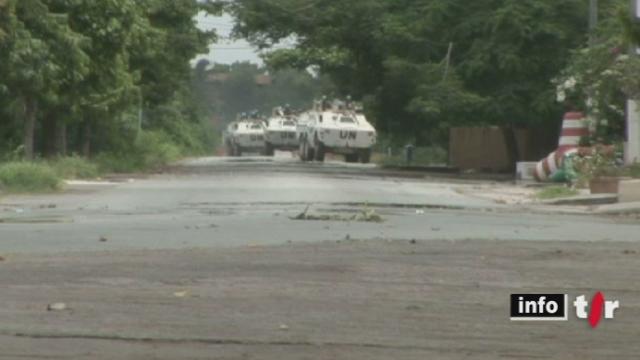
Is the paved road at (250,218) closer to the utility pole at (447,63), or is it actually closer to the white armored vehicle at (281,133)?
the utility pole at (447,63)

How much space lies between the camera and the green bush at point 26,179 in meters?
31.5

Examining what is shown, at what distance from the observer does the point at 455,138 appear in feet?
198

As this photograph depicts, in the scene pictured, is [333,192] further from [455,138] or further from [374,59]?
[455,138]

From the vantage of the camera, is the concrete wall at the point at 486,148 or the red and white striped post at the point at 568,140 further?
the concrete wall at the point at 486,148

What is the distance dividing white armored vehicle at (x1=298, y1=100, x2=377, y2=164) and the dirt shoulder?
47176mm

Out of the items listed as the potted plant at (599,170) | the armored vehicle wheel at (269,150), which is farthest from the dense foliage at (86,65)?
the armored vehicle wheel at (269,150)

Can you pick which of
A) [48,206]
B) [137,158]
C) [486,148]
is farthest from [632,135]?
[486,148]

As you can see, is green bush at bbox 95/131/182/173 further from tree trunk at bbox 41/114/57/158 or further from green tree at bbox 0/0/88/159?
green tree at bbox 0/0/88/159

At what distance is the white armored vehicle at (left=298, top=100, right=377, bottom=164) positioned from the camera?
204 ft

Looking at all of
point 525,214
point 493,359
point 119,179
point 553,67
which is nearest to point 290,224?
point 525,214

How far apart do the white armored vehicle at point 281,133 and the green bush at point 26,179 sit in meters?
44.6

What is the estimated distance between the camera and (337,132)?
62.3 meters

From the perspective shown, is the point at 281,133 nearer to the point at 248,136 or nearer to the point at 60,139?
the point at 248,136

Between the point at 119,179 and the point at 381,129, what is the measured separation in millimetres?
20632
